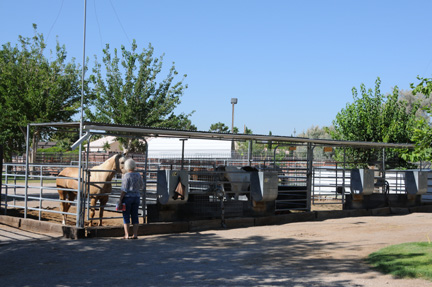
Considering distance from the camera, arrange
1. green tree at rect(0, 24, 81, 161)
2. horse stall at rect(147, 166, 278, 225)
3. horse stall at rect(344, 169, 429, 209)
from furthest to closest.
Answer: green tree at rect(0, 24, 81, 161) → horse stall at rect(344, 169, 429, 209) → horse stall at rect(147, 166, 278, 225)

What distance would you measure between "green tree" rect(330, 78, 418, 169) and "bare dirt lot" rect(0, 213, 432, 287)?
12.8 m

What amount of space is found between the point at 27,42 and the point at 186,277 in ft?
124

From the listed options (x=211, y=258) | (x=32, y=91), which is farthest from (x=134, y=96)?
(x=211, y=258)

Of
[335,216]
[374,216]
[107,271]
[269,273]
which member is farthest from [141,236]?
[374,216]

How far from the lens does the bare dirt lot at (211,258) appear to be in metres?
7.00

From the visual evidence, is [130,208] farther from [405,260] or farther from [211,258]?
[405,260]

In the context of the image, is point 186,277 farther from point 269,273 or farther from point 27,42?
point 27,42

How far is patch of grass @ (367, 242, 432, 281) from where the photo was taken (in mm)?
7201

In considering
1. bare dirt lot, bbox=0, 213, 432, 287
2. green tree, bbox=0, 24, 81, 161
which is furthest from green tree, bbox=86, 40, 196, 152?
bare dirt lot, bbox=0, 213, 432, 287

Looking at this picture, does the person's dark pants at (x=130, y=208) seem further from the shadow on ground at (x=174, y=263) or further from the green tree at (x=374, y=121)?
the green tree at (x=374, y=121)

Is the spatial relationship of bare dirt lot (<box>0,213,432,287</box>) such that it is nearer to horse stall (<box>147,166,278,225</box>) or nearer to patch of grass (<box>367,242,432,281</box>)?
patch of grass (<box>367,242,432,281</box>)

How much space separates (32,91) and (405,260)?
106ft

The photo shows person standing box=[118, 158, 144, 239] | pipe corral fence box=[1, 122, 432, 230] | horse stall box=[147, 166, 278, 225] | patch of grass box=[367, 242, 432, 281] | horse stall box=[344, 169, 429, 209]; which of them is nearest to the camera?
patch of grass box=[367, 242, 432, 281]

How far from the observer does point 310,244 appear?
10219 mm
